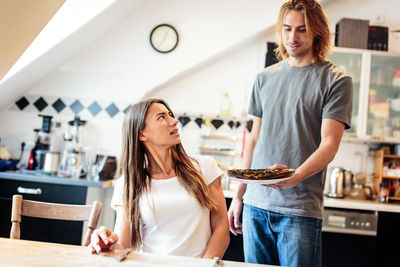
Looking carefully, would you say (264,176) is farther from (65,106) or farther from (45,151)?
(65,106)

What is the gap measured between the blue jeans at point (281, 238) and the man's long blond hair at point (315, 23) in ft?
2.19

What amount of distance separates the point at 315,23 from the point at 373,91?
1.97 metres

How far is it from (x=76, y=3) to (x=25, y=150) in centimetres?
127

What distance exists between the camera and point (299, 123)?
1503mm

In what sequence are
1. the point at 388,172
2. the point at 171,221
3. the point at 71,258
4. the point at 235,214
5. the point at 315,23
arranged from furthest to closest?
the point at 388,172 < the point at 235,214 < the point at 315,23 < the point at 171,221 < the point at 71,258

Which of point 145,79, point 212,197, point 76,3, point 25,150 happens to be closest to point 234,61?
point 145,79

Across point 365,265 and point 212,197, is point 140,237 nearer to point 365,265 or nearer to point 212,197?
point 212,197

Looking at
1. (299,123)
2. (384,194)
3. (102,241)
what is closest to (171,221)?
(102,241)

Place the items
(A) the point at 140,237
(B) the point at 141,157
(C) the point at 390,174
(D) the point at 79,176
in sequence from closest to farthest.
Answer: (A) the point at 140,237 < (B) the point at 141,157 < (D) the point at 79,176 < (C) the point at 390,174

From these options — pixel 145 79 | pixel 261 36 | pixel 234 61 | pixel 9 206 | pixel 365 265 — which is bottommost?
pixel 365 265

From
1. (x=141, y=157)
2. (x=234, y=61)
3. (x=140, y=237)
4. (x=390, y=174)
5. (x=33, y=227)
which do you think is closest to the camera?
(x=140, y=237)

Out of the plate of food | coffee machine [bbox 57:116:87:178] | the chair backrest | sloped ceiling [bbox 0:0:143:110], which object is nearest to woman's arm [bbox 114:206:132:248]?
the chair backrest

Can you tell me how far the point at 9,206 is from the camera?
2.71 m

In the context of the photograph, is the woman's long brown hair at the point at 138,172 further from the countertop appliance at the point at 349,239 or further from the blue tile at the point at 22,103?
the blue tile at the point at 22,103
